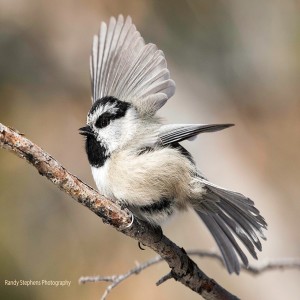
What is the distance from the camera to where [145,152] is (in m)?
2.21

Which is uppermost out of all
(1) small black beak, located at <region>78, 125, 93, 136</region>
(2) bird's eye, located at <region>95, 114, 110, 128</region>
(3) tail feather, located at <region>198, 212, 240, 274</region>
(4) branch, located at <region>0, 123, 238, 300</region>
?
(2) bird's eye, located at <region>95, 114, 110, 128</region>

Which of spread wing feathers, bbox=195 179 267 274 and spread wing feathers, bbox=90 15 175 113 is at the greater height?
spread wing feathers, bbox=90 15 175 113

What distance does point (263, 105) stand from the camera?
5.11 metres

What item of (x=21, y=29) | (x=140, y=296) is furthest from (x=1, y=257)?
(x=21, y=29)

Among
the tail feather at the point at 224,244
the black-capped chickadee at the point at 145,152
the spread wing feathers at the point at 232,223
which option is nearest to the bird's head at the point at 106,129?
the black-capped chickadee at the point at 145,152

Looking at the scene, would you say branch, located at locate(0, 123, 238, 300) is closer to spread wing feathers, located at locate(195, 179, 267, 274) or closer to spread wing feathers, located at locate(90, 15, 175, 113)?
spread wing feathers, located at locate(195, 179, 267, 274)

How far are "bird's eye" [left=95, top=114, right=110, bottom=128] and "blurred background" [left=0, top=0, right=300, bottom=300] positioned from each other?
4.91 ft

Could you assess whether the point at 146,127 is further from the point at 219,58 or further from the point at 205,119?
the point at 219,58

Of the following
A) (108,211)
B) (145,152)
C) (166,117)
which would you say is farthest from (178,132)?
(166,117)

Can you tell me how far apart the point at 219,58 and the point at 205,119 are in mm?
727

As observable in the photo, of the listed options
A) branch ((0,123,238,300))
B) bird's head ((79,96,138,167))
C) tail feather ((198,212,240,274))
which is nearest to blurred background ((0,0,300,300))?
tail feather ((198,212,240,274))

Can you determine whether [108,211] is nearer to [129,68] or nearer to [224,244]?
[224,244]

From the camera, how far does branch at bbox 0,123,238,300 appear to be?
1653mm

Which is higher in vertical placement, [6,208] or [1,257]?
[6,208]
